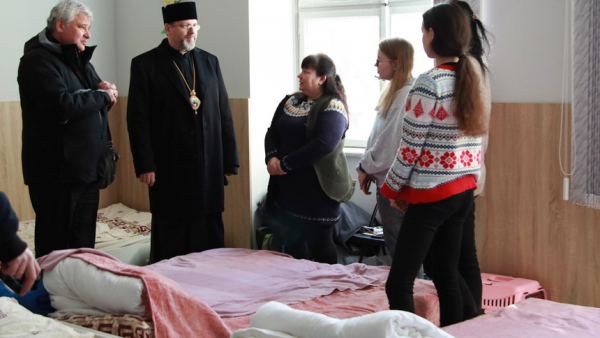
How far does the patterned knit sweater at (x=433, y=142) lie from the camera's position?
6.50 feet

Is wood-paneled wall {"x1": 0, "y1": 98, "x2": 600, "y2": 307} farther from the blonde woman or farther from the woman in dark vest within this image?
the woman in dark vest

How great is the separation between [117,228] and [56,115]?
1.40m

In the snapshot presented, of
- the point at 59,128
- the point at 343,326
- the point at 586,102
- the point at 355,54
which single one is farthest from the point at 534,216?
the point at 59,128

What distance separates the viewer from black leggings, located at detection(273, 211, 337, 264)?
3113 millimetres

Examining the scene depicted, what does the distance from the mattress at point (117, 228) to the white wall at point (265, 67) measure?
0.79 m

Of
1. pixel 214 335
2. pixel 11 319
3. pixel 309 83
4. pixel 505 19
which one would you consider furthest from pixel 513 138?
pixel 11 319

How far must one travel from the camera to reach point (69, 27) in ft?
9.00

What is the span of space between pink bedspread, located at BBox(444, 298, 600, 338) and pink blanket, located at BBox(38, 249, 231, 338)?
81cm

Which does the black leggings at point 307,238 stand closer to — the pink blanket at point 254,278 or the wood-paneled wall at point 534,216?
the pink blanket at point 254,278

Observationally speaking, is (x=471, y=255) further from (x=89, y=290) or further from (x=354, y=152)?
(x=354, y=152)

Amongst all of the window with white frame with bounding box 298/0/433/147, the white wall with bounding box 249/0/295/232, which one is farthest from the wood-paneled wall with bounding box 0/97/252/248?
the window with white frame with bounding box 298/0/433/147

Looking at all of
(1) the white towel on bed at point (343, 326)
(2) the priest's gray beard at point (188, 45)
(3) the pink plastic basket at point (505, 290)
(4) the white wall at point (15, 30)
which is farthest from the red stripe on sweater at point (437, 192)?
(4) the white wall at point (15, 30)

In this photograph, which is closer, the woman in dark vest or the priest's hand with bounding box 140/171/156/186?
the woman in dark vest

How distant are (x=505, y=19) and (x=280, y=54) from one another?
1.62m
